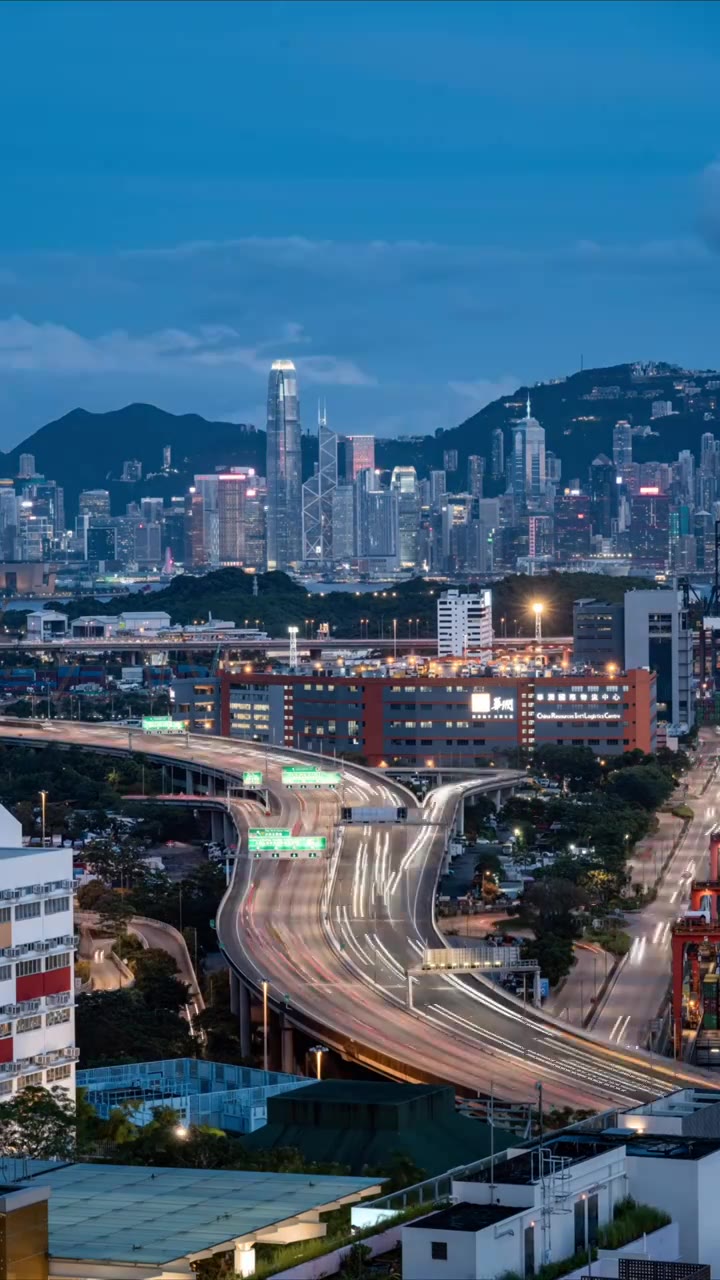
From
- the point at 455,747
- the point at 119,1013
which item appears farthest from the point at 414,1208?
the point at 455,747

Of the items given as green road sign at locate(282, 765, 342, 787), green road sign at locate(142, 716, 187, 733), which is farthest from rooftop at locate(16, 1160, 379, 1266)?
green road sign at locate(142, 716, 187, 733)

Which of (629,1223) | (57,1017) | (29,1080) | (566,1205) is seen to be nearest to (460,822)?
(57,1017)

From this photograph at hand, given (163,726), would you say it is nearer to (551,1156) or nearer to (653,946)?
(653,946)

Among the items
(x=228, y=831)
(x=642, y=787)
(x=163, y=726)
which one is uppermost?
(x=163, y=726)

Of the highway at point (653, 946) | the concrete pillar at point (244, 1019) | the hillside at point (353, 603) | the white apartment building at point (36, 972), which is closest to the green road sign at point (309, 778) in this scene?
the highway at point (653, 946)

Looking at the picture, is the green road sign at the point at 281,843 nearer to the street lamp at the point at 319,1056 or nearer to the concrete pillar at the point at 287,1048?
the concrete pillar at the point at 287,1048

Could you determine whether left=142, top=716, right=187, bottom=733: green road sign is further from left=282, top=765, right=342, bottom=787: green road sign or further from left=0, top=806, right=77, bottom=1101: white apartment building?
left=0, top=806, right=77, bottom=1101: white apartment building
